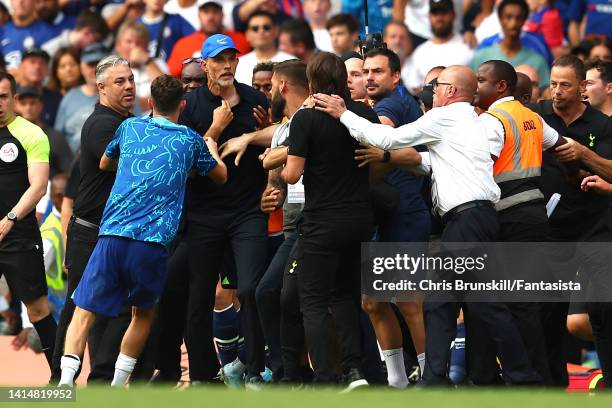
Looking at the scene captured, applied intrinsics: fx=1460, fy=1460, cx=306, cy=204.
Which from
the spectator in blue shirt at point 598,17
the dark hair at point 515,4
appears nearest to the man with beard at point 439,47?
the dark hair at point 515,4

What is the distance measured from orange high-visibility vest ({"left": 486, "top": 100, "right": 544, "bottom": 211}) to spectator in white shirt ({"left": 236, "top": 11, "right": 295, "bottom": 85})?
5085 mm

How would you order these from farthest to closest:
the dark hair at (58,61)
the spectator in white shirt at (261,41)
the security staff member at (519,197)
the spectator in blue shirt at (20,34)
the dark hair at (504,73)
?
1. the spectator in blue shirt at (20,34)
2. the dark hair at (58,61)
3. the spectator in white shirt at (261,41)
4. the dark hair at (504,73)
5. the security staff member at (519,197)

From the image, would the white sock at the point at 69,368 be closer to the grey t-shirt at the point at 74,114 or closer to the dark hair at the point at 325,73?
the dark hair at the point at 325,73

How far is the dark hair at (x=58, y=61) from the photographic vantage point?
55.1 ft

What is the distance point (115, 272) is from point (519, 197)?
283 cm

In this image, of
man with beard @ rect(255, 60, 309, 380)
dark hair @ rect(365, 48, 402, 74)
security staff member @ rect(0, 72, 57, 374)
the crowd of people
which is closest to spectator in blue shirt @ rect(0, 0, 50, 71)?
the crowd of people

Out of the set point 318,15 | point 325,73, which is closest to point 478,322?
point 325,73

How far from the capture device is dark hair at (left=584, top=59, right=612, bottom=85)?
446 inches

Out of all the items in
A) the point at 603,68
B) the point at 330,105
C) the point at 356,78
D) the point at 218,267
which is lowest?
the point at 218,267

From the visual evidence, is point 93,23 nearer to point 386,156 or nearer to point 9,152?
point 9,152

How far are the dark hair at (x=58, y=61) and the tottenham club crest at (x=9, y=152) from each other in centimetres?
555

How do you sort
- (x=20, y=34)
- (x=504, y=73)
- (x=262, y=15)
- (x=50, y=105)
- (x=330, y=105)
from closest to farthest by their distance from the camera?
1. (x=330, y=105)
2. (x=504, y=73)
3. (x=262, y=15)
4. (x=50, y=105)
5. (x=20, y=34)

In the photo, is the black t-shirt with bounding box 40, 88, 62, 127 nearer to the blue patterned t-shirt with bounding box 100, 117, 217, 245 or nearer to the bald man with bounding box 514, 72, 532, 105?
the blue patterned t-shirt with bounding box 100, 117, 217, 245

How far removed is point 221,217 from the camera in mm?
10820
